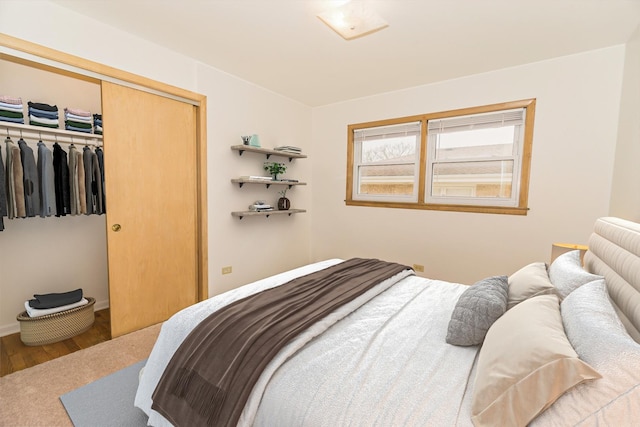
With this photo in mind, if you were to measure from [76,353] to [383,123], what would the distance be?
3.85 m

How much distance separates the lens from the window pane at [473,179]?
3170mm

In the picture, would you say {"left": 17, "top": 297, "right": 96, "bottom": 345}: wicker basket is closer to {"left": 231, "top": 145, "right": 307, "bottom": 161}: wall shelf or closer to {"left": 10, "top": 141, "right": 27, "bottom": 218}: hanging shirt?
{"left": 10, "top": 141, "right": 27, "bottom": 218}: hanging shirt

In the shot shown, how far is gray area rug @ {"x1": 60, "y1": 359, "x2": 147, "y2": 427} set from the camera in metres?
1.63

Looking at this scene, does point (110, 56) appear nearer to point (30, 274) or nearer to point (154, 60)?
point (154, 60)

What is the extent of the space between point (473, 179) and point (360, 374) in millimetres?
2930

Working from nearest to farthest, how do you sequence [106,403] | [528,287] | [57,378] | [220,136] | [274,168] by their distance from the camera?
[528,287] < [106,403] < [57,378] < [220,136] < [274,168]

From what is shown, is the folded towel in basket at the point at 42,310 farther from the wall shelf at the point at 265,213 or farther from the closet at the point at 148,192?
the wall shelf at the point at 265,213

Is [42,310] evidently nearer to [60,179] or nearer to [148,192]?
[60,179]

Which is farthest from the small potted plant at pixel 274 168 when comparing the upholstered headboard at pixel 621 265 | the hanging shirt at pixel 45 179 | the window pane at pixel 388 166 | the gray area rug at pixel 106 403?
the upholstered headboard at pixel 621 265

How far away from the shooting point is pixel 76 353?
231 cm

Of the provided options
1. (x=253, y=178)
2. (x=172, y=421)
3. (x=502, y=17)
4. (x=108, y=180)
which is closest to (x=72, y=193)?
(x=108, y=180)

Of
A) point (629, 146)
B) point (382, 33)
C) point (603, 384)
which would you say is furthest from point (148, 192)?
point (629, 146)

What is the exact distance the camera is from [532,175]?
2.96 meters

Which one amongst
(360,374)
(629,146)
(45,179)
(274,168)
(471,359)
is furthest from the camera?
(274,168)
